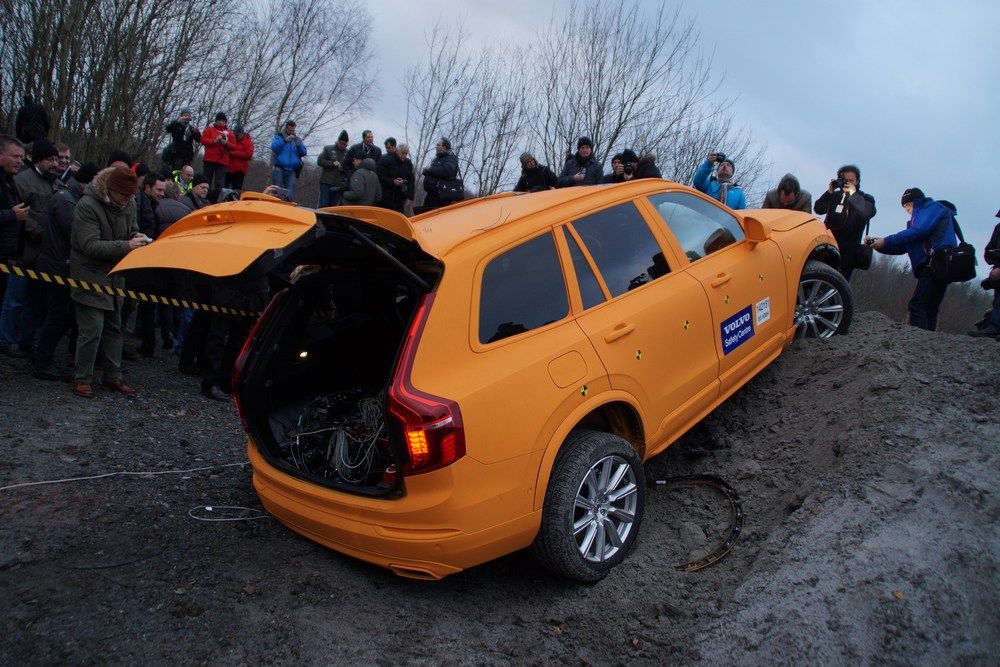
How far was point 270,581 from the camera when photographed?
12.2 ft

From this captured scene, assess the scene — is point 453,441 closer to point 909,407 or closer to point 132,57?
point 909,407

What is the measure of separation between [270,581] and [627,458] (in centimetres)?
201

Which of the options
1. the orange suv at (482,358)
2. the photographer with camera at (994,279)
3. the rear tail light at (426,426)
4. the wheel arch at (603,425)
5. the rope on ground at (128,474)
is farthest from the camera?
the photographer with camera at (994,279)

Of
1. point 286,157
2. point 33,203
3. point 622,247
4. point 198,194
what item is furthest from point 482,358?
point 286,157

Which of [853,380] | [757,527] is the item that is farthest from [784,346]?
[757,527]

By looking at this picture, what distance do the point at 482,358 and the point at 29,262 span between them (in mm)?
5961

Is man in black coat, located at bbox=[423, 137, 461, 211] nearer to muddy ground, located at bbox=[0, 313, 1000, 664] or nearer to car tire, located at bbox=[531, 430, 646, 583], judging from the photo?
muddy ground, located at bbox=[0, 313, 1000, 664]

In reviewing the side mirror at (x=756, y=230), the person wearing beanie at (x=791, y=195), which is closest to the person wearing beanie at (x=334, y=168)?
the person wearing beanie at (x=791, y=195)

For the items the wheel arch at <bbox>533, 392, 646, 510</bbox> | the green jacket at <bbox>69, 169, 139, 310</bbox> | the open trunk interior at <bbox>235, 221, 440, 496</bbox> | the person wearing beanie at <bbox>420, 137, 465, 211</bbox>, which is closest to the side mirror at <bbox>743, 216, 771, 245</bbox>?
the wheel arch at <bbox>533, 392, 646, 510</bbox>

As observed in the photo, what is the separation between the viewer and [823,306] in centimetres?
609

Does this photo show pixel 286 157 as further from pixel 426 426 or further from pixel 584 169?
pixel 426 426

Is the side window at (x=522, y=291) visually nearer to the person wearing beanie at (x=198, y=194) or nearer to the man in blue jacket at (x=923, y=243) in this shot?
the man in blue jacket at (x=923, y=243)

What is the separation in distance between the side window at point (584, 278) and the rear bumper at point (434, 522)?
1.05 metres

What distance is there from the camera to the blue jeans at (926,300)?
7414 mm
